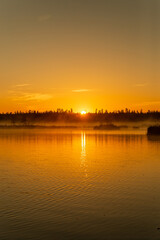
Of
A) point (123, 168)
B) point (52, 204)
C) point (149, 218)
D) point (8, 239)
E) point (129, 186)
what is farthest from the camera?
point (123, 168)

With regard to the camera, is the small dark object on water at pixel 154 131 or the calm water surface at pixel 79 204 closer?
the calm water surface at pixel 79 204

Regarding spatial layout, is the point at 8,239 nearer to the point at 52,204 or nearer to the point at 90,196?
the point at 52,204

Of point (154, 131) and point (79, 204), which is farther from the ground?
point (154, 131)

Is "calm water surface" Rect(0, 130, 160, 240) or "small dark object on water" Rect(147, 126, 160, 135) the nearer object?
"calm water surface" Rect(0, 130, 160, 240)

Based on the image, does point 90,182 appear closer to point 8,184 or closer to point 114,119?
point 8,184

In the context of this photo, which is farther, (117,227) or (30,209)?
(30,209)

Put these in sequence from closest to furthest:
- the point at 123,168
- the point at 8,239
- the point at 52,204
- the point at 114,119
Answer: the point at 8,239, the point at 52,204, the point at 123,168, the point at 114,119

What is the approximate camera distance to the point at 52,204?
13.7 meters

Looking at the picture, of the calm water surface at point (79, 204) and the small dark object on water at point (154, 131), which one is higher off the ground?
the small dark object on water at point (154, 131)

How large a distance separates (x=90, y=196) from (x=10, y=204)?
382cm

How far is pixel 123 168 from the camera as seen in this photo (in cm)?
2448

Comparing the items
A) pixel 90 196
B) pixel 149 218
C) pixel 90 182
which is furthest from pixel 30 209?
pixel 90 182

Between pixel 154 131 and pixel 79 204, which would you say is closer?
pixel 79 204

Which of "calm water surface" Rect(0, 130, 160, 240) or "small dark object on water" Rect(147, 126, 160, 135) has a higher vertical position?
"small dark object on water" Rect(147, 126, 160, 135)
